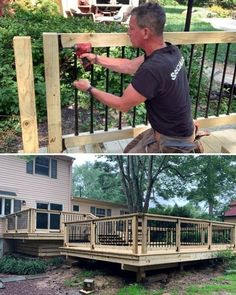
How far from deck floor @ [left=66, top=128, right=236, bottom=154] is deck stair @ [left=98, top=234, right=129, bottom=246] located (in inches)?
71.2

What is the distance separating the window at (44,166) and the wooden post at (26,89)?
26 centimetres

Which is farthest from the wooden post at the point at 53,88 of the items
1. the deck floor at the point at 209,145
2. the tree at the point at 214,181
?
the tree at the point at 214,181

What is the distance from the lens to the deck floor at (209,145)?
2.60 m

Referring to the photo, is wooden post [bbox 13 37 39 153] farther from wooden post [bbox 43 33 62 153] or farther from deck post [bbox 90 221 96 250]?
deck post [bbox 90 221 96 250]

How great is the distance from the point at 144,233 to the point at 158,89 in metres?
2.44

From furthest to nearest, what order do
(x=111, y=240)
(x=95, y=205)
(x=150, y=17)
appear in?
(x=111, y=240), (x=95, y=205), (x=150, y=17)

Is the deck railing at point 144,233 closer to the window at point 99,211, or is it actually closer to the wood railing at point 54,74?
the window at point 99,211

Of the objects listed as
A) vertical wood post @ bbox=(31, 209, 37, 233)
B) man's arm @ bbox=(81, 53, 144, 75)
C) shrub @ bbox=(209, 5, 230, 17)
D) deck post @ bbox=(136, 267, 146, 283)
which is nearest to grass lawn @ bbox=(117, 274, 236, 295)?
deck post @ bbox=(136, 267, 146, 283)

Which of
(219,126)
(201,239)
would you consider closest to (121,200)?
(219,126)

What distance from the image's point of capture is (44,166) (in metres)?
2.14

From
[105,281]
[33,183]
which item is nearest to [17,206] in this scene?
[33,183]

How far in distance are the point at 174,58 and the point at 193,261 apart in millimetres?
3242

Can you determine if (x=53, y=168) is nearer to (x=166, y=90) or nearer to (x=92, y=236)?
(x=166, y=90)

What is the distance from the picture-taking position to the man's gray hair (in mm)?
1826
